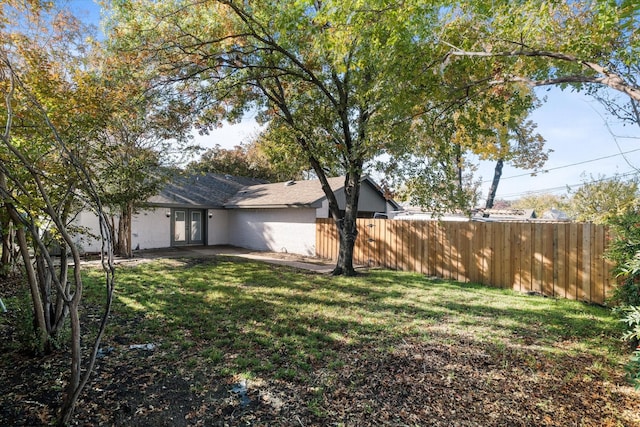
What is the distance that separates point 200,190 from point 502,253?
14434 mm

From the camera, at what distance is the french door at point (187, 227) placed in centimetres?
1586

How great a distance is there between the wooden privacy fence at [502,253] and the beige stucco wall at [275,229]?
315cm

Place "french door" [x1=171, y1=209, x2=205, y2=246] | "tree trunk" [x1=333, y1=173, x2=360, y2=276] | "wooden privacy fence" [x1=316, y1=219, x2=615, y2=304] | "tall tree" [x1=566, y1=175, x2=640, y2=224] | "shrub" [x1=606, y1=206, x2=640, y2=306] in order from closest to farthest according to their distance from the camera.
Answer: "shrub" [x1=606, y1=206, x2=640, y2=306], "wooden privacy fence" [x1=316, y1=219, x2=615, y2=304], "tree trunk" [x1=333, y1=173, x2=360, y2=276], "french door" [x1=171, y1=209, x2=205, y2=246], "tall tree" [x1=566, y1=175, x2=640, y2=224]

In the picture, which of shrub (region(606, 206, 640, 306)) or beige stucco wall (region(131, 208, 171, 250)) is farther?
beige stucco wall (region(131, 208, 171, 250))

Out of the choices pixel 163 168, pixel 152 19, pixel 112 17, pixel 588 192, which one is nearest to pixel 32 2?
pixel 112 17

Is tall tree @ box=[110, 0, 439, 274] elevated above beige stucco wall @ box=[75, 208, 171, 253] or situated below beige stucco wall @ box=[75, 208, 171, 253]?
above

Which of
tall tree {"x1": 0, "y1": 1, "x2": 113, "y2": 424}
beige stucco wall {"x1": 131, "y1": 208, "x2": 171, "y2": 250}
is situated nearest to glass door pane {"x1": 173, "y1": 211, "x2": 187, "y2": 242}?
beige stucco wall {"x1": 131, "y1": 208, "x2": 171, "y2": 250}

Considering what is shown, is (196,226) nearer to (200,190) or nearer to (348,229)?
(200,190)

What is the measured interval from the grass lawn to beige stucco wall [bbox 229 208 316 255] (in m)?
7.63

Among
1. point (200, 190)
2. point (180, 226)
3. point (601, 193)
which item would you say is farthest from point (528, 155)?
point (180, 226)

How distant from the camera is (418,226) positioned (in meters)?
10.2

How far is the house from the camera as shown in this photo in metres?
14.4

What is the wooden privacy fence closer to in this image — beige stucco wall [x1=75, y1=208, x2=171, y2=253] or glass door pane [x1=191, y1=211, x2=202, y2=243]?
glass door pane [x1=191, y1=211, x2=202, y2=243]

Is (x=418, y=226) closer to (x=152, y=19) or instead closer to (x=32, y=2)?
(x=152, y=19)
